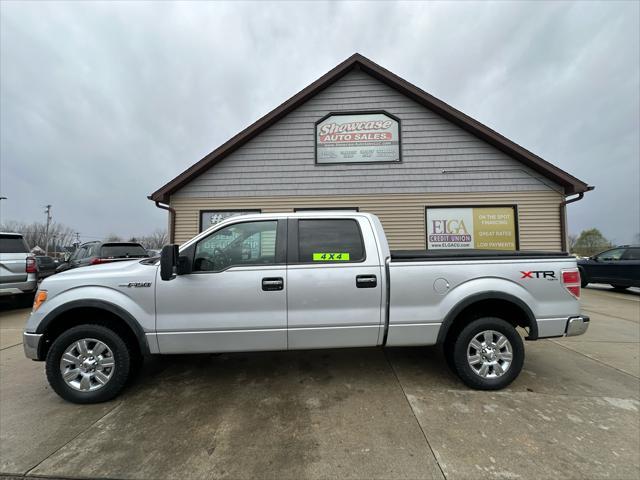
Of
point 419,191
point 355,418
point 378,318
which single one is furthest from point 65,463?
point 419,191

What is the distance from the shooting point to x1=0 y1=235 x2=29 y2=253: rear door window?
6.55m

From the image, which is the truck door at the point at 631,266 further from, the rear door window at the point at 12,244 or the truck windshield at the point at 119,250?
the rear door window at the point at 12,244

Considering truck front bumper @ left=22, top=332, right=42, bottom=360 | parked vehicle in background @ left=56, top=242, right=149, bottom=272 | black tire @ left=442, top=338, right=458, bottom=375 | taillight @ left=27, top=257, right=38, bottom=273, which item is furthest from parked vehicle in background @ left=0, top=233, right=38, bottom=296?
black tire @ left=442, top=338, right=458, bottom=375

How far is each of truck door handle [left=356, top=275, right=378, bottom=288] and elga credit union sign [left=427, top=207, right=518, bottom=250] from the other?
18.0ft

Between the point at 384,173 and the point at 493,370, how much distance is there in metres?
6.05

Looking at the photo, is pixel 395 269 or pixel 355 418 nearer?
pixel 355 418

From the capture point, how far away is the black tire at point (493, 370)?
3094 mm

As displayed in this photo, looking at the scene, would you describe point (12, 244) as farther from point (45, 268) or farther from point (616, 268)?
point (616, 268)

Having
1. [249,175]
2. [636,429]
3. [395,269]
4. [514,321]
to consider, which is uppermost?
[249,175]

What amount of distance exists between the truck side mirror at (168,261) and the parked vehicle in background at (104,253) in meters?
6.55

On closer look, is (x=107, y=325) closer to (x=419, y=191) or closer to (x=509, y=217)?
(x=419, y=191)

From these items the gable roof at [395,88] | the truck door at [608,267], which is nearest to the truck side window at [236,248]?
the gable roof at [395,88]

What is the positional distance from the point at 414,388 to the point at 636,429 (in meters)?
1.81

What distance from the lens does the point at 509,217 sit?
803cm
